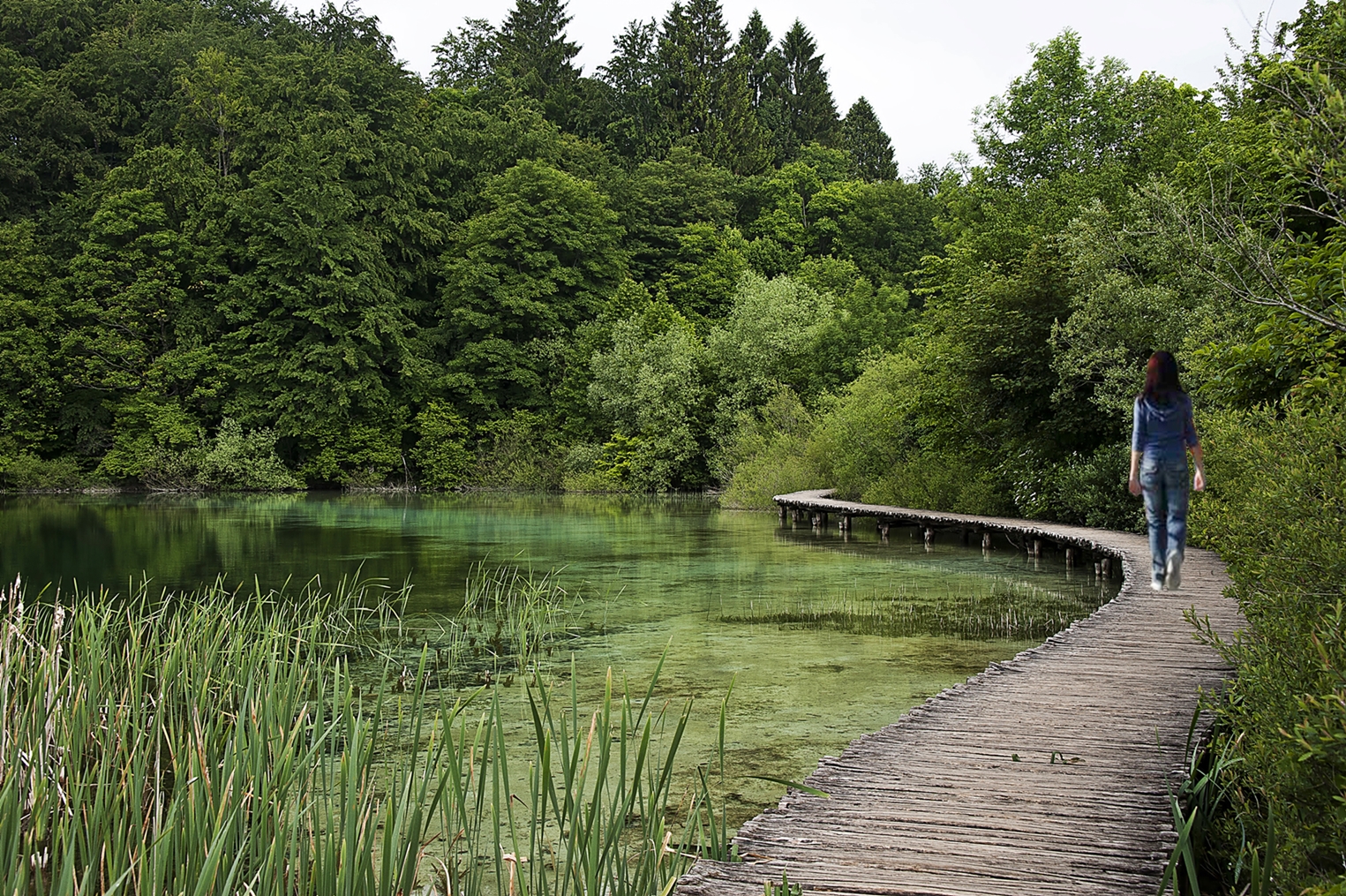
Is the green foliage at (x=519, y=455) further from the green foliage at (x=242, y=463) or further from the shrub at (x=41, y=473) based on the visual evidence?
the shrub at (x=41, y=473)

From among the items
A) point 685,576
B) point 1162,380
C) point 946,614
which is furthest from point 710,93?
point 1162,380

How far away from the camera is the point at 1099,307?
12.3m

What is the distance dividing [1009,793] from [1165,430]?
146 inches

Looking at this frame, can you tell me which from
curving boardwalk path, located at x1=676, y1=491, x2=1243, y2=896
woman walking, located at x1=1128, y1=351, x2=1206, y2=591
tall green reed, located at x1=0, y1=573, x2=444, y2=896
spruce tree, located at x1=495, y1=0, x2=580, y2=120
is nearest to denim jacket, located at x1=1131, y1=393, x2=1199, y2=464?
woman walking, located at x1=1128, y1=351, x2=1206, y2=591

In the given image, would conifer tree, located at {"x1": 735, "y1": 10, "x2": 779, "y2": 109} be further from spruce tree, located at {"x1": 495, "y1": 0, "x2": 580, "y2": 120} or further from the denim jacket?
the denim jacket

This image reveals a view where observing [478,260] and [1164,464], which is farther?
[478,260]

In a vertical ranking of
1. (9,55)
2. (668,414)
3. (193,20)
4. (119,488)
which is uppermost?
(193,20)

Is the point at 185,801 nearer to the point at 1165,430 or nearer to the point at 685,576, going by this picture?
the point at 1165,430

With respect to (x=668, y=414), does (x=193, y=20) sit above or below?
above

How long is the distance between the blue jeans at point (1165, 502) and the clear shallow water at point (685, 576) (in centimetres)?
360

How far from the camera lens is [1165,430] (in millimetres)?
1406

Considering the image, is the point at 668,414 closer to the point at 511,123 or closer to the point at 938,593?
the point at 511,123

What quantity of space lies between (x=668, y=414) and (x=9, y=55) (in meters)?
30.7

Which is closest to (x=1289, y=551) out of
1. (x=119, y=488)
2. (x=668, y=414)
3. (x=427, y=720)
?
(x=427, y=720)
